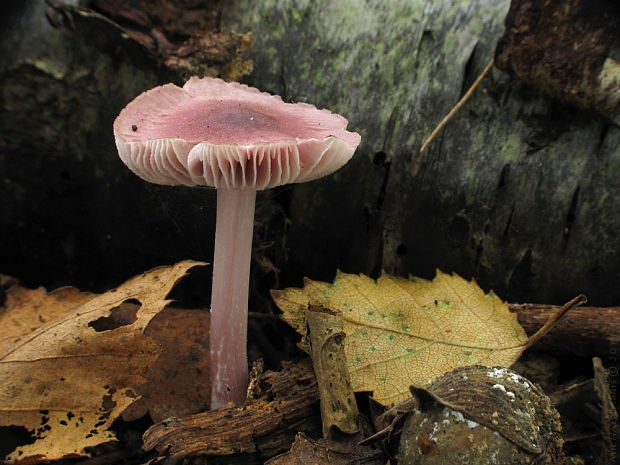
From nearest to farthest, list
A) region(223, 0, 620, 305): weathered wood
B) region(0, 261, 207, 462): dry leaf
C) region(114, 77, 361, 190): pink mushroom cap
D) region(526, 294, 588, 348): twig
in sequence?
region(114, 77, 361, 190): pink mushroom cap
region(0, 261, 207, 462): dry leaf
region(526, 294, 588, 348): twig
region(223, 0, 620, 305): weathered wood

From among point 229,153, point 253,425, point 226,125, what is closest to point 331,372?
point 253,425

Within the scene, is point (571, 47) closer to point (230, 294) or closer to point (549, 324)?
point (549, 324)

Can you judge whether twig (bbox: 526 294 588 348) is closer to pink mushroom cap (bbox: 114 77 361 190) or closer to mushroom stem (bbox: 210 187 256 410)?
pink mushroom cap (bbox: 114 77 361 190)

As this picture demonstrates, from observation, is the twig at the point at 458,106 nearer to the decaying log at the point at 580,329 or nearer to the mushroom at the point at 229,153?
the mushroom at the point at 229,153

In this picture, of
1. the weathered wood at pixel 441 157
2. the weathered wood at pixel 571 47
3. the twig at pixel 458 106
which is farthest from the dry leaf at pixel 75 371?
the weathered wood at pixel 571 47

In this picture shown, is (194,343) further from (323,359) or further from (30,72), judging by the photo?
(30,72)

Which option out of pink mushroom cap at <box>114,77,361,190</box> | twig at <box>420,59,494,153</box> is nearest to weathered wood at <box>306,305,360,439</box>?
pink mushroom cap at <box>114,77,361,190</box>

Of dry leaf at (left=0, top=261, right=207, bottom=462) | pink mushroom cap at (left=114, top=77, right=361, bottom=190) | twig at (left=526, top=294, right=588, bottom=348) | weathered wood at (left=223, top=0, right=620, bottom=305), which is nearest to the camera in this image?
pink mushroom cap at (left=114, top=77, right=361, bottom=190)

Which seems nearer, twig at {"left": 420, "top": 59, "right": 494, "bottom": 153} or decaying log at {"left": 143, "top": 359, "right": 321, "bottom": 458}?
decaying log at {"left": 143, "top": 359, "right": 321, "bottom": 458}
